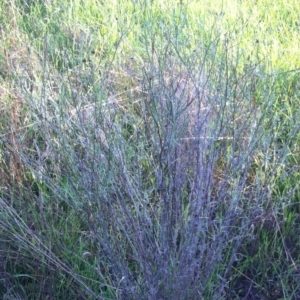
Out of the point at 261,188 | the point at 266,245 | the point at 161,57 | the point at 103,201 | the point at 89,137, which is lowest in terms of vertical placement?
the point at 266,245

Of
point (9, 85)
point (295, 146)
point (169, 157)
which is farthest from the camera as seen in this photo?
point (9, 85)

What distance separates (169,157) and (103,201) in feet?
0.95

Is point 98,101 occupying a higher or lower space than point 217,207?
higher

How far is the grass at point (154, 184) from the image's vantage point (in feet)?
7.85

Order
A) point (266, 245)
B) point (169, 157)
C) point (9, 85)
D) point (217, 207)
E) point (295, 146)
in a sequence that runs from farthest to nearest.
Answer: point (9, 85), point (295, 146), point (266, 245), point (217, 207), point (169, 157)

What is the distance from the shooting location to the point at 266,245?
112 inches

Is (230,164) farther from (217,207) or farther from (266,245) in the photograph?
(266,245)

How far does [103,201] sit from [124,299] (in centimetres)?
36

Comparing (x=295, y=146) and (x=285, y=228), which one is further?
(x=295, y=146)

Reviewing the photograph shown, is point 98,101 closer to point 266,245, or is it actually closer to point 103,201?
point 103,201

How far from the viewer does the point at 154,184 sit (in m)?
2.67

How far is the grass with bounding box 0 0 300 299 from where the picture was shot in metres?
2.39

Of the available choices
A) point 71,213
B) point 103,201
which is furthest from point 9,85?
point 103,201

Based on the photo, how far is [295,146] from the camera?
10.4ft
